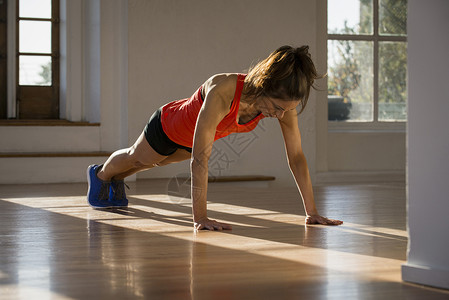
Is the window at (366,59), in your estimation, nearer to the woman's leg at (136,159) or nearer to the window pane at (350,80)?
the window pane at (350,80)

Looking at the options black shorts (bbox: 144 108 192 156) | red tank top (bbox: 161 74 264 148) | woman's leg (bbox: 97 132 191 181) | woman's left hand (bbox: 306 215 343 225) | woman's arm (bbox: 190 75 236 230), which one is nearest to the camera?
woman's arm (bbox: 190 75 236 230)

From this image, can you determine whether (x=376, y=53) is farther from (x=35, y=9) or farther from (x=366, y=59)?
(x=35, y=9)

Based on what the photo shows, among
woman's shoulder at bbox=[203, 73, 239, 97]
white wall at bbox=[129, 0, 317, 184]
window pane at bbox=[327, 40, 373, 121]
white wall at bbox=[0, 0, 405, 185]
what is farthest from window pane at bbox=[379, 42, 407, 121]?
woman's shoulder at bbox=[203, 73, 239, 97]

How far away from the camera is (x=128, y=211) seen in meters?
3.07

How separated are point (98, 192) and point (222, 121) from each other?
956 mm

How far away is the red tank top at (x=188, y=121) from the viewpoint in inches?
98.5

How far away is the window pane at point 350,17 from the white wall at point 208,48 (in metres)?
0.34

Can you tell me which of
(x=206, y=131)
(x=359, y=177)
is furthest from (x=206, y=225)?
(x=359, y=177)

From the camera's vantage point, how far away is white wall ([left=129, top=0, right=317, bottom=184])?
5098mm

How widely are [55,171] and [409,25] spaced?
3.73 metres

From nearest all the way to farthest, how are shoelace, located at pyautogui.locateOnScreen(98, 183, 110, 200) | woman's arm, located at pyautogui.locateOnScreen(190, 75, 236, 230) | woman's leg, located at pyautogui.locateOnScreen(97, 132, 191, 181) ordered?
woman's arm, located at pyautogui.locateOnScreen(190, 75, 236, 230) → woman's leg, located at pyautogui.locateOnScreen(97, 132, 191, 181) → shoelace, located at pyautogui.locateOnScreen(98, 183, 110, 200)

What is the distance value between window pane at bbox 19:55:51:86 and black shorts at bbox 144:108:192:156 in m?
2.91

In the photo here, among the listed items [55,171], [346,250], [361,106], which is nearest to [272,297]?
[346,250]

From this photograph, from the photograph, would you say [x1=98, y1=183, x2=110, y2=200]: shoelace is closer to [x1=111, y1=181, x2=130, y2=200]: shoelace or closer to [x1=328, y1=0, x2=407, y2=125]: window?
[x1=111, y1=181, x2=130, y2=200]: shoelace
